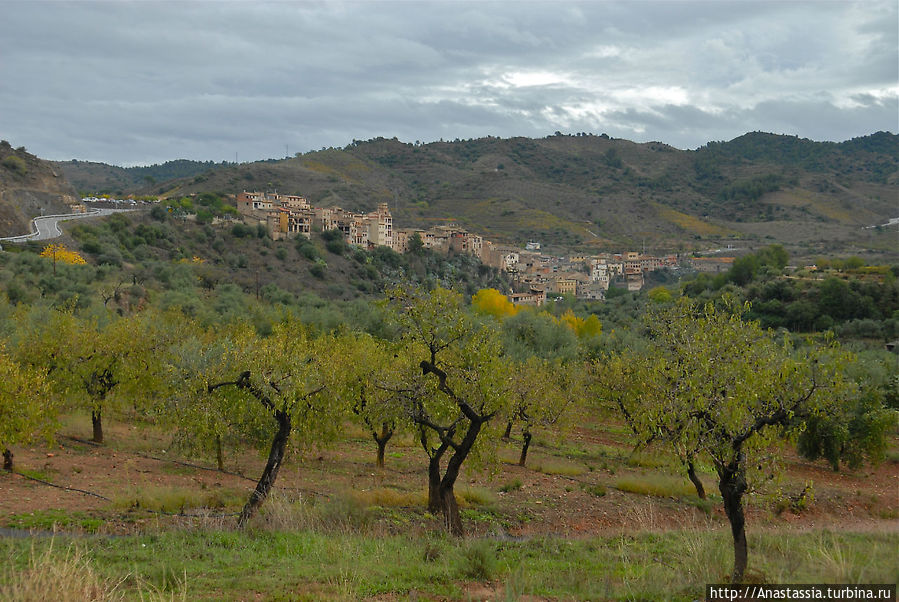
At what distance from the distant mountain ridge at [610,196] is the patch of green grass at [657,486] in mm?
101536

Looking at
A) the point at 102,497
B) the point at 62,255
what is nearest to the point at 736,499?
the point at 102,497

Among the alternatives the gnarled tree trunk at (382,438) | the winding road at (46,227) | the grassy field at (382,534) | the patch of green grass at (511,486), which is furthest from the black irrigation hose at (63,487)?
the winding road at (46,227)

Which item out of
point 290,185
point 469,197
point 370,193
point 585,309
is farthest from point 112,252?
point 469,197

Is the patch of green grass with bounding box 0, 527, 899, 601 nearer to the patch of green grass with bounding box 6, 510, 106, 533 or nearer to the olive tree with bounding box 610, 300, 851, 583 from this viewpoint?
the olive tree with bounding box 610, 300, 851, 583

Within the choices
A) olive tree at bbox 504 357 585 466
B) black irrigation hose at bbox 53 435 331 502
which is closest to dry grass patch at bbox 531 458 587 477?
olive tree at bbox 504 357 585 466

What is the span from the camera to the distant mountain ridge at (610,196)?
133 metres

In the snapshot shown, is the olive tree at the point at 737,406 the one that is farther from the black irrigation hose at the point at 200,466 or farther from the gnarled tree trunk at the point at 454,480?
the black irrigation hose at the point at 200,466

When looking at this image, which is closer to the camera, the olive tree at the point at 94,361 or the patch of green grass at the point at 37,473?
the patch of green grass at the point at 37,473

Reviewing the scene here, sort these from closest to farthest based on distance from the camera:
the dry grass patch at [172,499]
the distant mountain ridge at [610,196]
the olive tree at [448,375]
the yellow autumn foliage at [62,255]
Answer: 1. the olive tree at [448,375]
2. the dry grass patch at [172,499]
3. the yellow autumn foliage at [62,255]
4. the distant mountain ridge at [610,196]

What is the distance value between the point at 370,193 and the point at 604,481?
431 feet

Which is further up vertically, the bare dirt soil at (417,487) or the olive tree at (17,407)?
the olive tree at (17,407)

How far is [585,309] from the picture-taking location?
78938 millimetres

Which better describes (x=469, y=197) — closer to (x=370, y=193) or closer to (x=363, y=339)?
(x=370, y=193)

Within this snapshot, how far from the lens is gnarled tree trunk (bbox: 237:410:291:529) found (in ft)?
42.4
